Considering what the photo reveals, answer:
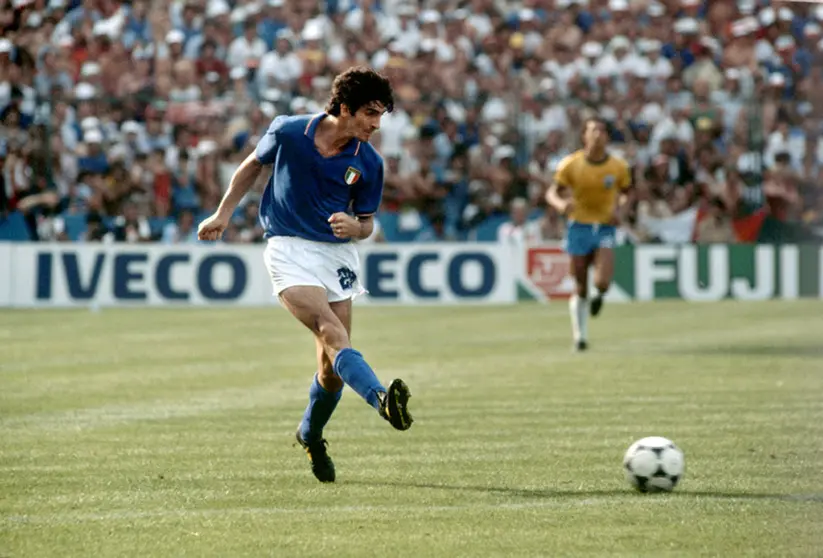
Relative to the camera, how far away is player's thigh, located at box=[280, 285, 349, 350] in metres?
8.09

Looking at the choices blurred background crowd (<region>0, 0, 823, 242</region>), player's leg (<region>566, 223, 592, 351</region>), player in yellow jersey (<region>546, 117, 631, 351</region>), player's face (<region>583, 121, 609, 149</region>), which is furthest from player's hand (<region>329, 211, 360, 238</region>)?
blurred background crowd (<region>0, 0, 823, 242</region>)

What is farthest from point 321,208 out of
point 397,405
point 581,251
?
point 581,251

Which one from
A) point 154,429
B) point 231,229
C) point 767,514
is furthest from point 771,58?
point 767,514

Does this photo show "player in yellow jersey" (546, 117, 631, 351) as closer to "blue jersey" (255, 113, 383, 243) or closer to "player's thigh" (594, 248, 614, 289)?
"player's thigh" (594, 248, 614, 289)

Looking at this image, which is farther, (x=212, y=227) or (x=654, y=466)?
(x=212, y=227)

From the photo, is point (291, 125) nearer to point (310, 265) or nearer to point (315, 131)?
point (315, 131)

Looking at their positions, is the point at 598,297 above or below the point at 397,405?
below

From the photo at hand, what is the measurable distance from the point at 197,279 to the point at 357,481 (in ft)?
58.9

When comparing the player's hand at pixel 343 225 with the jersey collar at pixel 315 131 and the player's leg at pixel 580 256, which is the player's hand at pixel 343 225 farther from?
the player's leg at pixel 580 256

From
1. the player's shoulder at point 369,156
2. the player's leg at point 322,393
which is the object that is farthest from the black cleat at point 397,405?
the player's shoulder at point 369,156

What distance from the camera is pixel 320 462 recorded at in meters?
8.36

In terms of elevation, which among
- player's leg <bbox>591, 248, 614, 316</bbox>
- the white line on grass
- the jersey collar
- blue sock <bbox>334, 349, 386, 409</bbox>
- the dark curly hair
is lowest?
the white line on grass

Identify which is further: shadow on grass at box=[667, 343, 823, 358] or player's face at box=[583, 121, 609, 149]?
Result: player's face at box=[583, 121, 609, 149]

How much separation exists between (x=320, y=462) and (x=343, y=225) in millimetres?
1314
